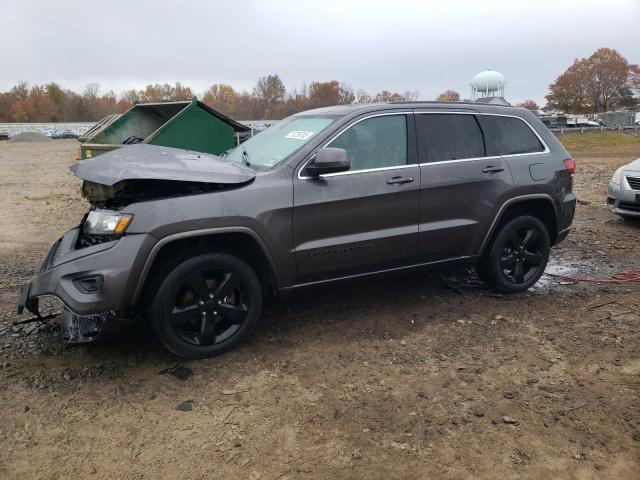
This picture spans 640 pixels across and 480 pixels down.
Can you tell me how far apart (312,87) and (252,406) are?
96.1m

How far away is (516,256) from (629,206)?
397cm

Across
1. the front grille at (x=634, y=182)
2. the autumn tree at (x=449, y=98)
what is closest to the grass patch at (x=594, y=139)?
the autumn tree at (x=449, y=98)

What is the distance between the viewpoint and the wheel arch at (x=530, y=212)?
4996 mm

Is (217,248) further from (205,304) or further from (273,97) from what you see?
(273,97)

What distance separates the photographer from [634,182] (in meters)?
8.15

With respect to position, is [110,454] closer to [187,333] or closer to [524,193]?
[187,333]

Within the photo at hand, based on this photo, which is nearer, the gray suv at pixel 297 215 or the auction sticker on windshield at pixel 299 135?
the gray suv at pixel 297 215

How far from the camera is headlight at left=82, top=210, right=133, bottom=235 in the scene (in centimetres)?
358

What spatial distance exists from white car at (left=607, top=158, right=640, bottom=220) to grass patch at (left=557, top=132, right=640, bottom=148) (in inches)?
1008

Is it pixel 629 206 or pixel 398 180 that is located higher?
pixel 398 180

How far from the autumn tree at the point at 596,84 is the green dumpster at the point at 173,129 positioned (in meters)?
89.3

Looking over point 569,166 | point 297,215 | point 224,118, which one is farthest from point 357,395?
point 224,118

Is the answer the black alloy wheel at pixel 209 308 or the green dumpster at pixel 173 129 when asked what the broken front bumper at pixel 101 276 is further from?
the green dumpster at pixel 173 129

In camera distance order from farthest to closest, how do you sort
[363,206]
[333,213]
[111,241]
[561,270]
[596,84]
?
[596,84] → [561,270] → [363,206] → [333,213] → [111,241]
